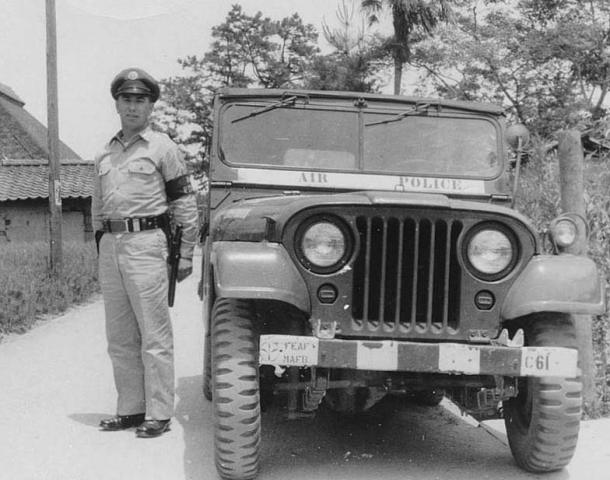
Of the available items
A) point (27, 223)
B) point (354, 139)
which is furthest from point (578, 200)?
point (27, 223)

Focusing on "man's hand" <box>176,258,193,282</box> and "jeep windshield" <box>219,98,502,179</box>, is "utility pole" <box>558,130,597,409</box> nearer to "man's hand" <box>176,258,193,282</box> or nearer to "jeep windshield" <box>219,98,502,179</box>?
"jeep windshield" <box>219,98,502,179</box>

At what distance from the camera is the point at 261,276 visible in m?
3.49

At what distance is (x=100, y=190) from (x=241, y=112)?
3.20 ft

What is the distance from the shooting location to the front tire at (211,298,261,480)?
3.56 meters

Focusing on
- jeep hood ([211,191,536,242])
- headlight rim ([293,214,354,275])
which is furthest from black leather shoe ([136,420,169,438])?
headlight rim ([293,214,354,275])

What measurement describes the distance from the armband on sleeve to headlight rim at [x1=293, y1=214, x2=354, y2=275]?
1.26 meters

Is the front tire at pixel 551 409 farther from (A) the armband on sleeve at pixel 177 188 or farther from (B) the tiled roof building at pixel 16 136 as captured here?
(B) the tiled roof building at pixel 16 136

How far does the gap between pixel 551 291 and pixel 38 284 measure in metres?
8.74

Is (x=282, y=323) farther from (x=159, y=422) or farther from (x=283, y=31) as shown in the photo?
(x=283, y=31)

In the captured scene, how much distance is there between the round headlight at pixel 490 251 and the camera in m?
3.54

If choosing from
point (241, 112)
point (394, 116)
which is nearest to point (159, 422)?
point (241, 112)

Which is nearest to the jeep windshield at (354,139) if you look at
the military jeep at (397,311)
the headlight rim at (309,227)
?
the military jeep at (397,311)

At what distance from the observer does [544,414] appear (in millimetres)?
3664

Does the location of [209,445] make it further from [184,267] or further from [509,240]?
[509,240]
